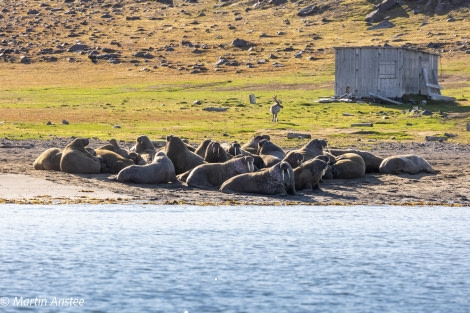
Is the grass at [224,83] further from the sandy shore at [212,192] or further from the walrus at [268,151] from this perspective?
the sandy shore at [212,192]

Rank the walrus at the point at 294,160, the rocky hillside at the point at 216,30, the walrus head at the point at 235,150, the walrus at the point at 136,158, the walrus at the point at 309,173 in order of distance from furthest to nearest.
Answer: the rocky hillside at the point at 216,30 → the walrus head at the point at 235,150 → the walrus at the point at 136,158 → the walrus at the point at 294,160 → the walrus at the point at 309,173

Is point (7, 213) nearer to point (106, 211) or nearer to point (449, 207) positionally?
point (106, 211)

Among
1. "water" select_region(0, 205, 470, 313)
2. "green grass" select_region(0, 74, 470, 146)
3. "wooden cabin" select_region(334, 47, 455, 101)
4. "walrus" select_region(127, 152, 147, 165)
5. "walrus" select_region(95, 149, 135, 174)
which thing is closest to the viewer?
"water" select_region(0, 205, 470, 313)

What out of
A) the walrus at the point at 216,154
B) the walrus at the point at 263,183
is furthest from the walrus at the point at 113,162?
the walrus at the point at 263,183

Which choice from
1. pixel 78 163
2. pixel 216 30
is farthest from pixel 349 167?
pixel 216 30

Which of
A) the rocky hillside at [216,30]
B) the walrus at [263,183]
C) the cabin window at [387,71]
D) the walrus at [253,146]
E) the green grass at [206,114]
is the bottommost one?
the green grass at [206,114]

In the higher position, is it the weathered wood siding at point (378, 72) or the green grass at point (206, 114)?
the weathered wood siding at point (378, 72)

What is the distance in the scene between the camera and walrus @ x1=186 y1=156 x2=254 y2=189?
2417cm

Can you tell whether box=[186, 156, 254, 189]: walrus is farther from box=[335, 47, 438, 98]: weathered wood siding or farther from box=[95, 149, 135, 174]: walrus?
box=[335, 47, 438, 98]: weathered wood siding

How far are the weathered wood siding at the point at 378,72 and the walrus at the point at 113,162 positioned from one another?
29.7m

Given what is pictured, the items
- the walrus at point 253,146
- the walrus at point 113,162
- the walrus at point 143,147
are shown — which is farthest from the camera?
the walrus at point 253,146

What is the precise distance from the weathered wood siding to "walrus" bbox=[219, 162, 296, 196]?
31100 millimetres

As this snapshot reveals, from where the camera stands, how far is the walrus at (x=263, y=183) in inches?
918

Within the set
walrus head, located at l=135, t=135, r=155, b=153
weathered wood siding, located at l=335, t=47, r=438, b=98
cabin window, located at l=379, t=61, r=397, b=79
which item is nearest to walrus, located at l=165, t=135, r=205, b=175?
walrus head, located at l=135, t=135, r=155, b=153
